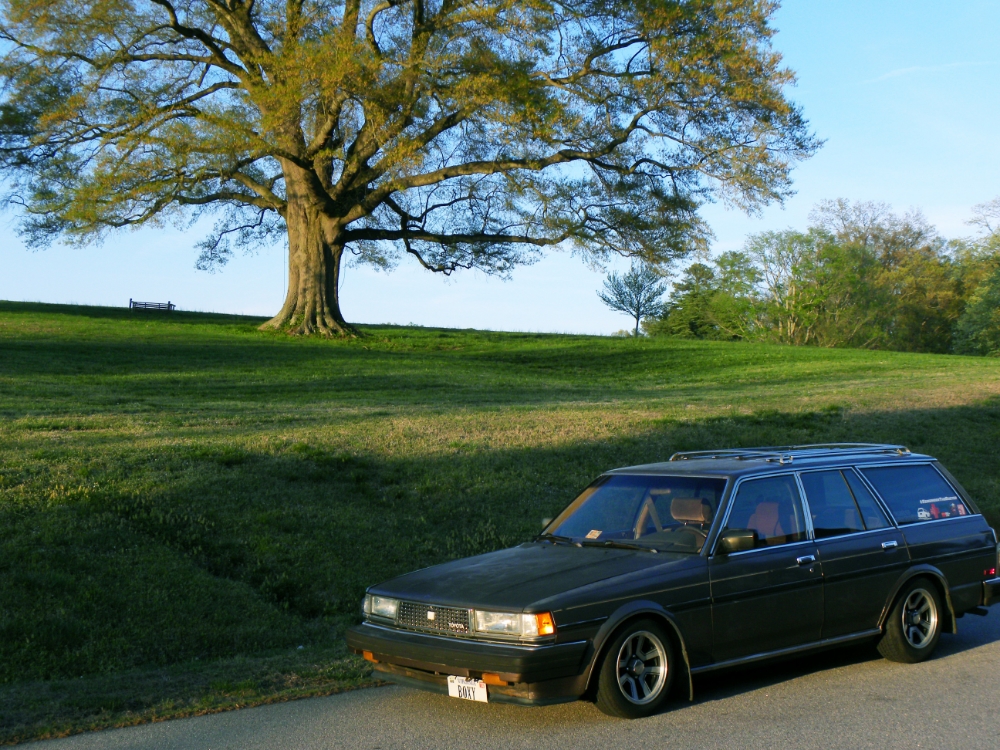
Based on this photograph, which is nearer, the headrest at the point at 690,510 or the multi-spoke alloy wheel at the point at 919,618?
the headrest at the point at 690,510

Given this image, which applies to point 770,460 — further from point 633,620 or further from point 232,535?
point 232,535

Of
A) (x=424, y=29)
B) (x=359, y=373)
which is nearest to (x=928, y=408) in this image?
(x=359, y=373)

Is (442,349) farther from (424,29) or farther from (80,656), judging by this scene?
(80,656)

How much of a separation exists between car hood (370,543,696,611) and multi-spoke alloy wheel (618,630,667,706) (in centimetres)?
41

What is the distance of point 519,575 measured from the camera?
241 inches

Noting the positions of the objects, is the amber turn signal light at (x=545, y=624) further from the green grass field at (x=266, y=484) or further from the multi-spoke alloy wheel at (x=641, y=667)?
the green grass field at (x=266, y=484)

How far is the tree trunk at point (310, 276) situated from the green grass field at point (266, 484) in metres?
8.76

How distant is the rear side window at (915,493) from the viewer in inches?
296

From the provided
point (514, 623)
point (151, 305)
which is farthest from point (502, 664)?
point (151, 305)

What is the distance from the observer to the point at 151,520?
9570 millimetres

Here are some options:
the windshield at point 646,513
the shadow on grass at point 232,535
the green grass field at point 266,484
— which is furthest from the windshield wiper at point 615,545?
the shadow on grass at point 232,535

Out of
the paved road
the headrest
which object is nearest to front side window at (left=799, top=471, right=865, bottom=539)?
the headrest

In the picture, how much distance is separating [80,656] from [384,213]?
2994cm

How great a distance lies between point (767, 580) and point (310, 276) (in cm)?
3070
